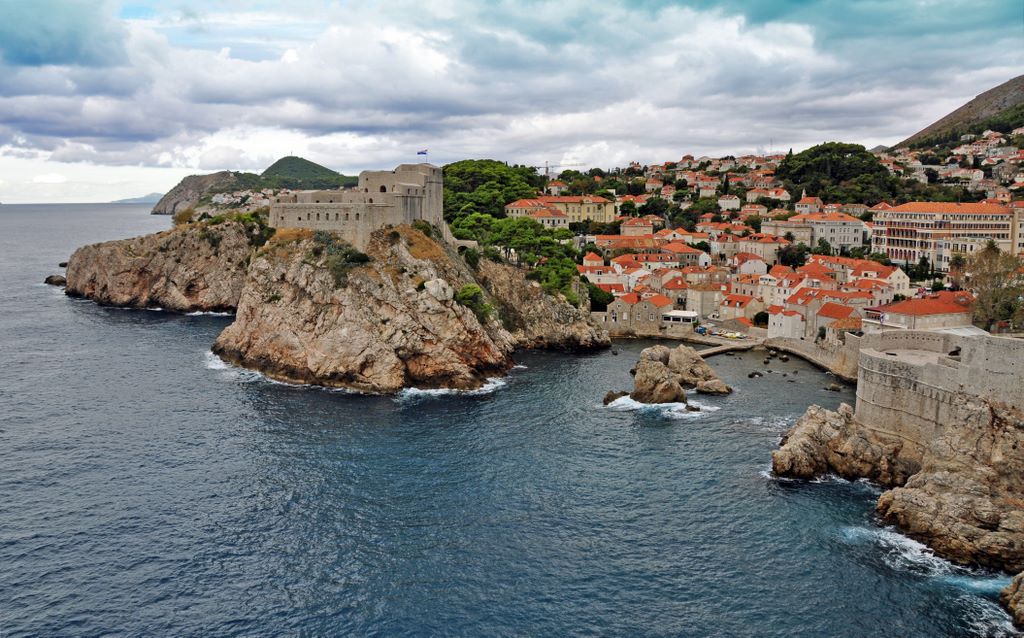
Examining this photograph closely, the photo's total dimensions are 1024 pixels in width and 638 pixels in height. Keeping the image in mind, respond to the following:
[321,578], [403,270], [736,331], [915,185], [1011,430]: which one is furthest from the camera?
[915,185]

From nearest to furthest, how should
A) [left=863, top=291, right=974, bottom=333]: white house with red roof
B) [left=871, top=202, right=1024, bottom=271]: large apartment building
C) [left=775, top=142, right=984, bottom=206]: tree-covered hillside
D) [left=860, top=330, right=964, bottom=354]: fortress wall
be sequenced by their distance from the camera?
[left=860, top=330, right=964, bottom=354]: fortress wall, [left=863, top=291, right=974, bottom=333]: white house with red roof, [left=871, top=202, right=1024, bottom=271]: large apartment building, [left=775, top=142, right=984, bottom=206]: tree-covered hillside

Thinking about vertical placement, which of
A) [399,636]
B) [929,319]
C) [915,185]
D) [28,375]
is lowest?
[399,636]

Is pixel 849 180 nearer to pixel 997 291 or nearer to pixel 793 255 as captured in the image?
pixel 793 255

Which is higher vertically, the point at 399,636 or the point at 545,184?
the point at 545,184

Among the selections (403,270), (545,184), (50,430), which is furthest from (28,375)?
(545,184)

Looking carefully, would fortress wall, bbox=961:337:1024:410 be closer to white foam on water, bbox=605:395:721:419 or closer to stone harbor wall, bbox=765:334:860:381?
white foam on water, bbox=605:395:721:419

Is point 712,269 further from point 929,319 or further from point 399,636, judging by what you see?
point 399,636

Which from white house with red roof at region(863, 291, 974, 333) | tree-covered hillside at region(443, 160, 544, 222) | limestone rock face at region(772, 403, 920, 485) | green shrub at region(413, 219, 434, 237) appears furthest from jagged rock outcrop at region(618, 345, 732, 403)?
tree-covered hillside at region(443, 160, 544, 222)
